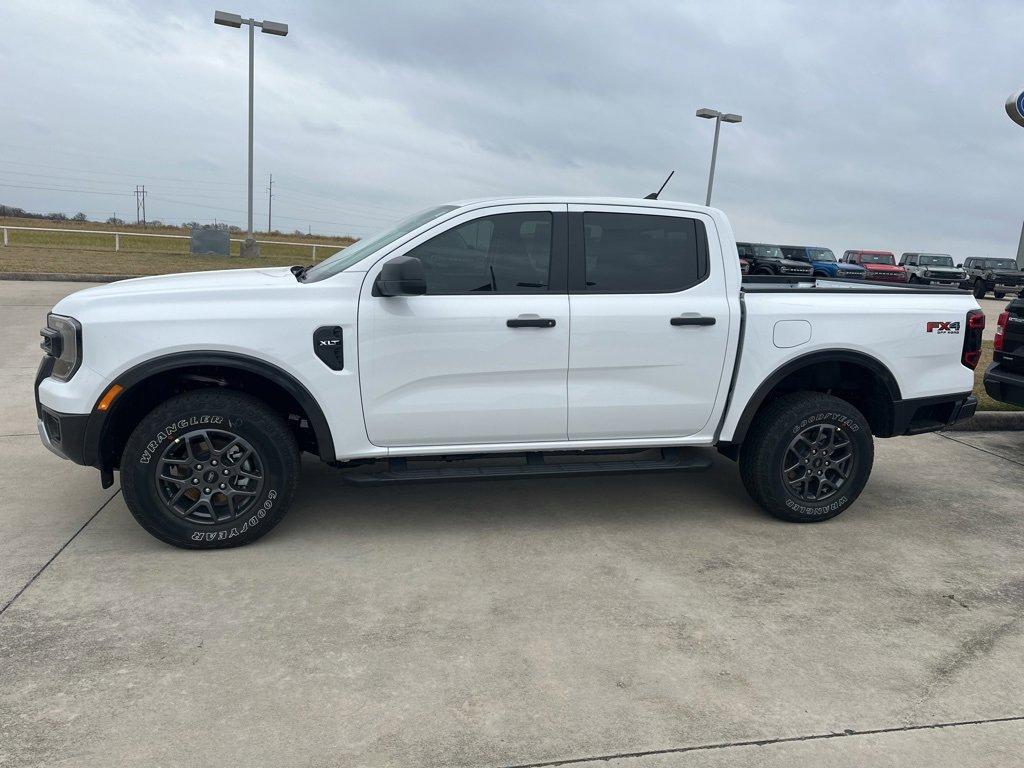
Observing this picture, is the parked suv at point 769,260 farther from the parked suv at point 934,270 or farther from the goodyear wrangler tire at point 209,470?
the goodyear wrangler tire at point 209,470

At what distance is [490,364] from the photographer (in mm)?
4160

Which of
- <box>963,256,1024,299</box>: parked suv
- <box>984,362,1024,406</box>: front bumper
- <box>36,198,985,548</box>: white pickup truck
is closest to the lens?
<box>36,198,985,548</box>: white pickup truck

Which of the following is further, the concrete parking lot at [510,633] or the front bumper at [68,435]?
the front bumper at [68,435]

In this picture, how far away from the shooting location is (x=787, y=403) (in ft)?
15.4

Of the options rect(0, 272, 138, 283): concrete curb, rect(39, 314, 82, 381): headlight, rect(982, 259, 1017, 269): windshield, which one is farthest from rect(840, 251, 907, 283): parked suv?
rect(39, 314, 82, 381): headlight

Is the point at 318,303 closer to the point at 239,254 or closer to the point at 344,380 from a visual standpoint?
the point at 344,380

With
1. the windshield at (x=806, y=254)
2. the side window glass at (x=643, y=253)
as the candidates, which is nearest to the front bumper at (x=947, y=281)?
the windshield at (x=806, y=254)

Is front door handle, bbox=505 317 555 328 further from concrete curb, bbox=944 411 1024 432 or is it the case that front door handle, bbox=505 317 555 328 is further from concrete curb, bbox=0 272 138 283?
concrete curb, bbox=0 272 138 283

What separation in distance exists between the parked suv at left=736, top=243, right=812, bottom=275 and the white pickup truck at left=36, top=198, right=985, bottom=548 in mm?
22793

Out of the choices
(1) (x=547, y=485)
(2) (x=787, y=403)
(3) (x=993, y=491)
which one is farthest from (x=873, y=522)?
(1) (x=547, y=485)

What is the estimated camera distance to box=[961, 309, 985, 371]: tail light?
4867 mm

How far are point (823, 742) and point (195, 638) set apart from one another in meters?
2.41

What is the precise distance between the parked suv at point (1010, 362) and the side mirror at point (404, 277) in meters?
4.80

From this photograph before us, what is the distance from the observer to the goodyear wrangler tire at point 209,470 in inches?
153
